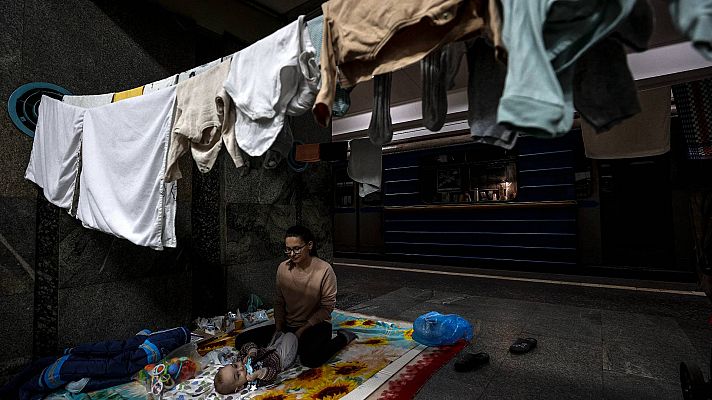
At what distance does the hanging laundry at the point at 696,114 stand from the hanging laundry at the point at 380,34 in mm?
2276

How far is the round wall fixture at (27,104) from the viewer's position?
8.91 ft

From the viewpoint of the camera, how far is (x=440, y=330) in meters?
3.00

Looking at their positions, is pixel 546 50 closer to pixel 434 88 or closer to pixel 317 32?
pixel 434 88

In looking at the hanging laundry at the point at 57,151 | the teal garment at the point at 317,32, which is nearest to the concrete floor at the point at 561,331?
the teal garment at the point at 317,32

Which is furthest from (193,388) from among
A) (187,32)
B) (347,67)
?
(187,32)

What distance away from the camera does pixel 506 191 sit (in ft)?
23.4

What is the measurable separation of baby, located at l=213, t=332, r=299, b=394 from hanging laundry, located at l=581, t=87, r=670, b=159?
9.49 ft

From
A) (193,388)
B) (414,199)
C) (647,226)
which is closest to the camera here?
(193,388)

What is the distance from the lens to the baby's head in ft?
7.41

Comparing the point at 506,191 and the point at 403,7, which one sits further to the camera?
the point at 506,191

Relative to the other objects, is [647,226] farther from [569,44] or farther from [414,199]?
[569,44]

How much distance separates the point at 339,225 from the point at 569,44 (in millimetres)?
8954

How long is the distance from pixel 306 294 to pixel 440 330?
117 centimetres

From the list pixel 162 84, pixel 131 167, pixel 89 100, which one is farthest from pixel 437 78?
pixel 89 100
